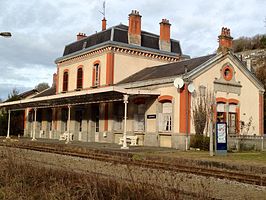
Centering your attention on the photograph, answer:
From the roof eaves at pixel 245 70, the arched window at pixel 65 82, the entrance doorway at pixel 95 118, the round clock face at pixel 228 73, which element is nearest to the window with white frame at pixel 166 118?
the round clock face at pixel 228 73

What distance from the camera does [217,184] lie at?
9.71 meters

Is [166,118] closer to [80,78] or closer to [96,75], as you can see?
[96,75]

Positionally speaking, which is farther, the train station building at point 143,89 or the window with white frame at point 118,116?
the window with white frame at point 118,116

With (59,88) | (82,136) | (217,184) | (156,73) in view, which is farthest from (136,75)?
(217,184)

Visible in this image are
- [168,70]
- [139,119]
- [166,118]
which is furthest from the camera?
[168,70]

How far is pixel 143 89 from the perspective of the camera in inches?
993

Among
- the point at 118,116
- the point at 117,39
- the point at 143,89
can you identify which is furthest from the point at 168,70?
the point at 117,39

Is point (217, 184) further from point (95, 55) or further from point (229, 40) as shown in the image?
point (95, 55)

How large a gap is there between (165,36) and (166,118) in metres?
11.5

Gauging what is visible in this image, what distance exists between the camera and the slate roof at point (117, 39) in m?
29.9

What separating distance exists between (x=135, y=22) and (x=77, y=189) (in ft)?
85.4

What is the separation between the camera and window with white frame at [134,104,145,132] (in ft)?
82.9

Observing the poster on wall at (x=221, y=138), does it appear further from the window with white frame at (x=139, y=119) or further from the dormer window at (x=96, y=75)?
the dormer window at (x=96, y=75)

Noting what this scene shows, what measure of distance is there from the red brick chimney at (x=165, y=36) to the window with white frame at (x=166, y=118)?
33.0ft
